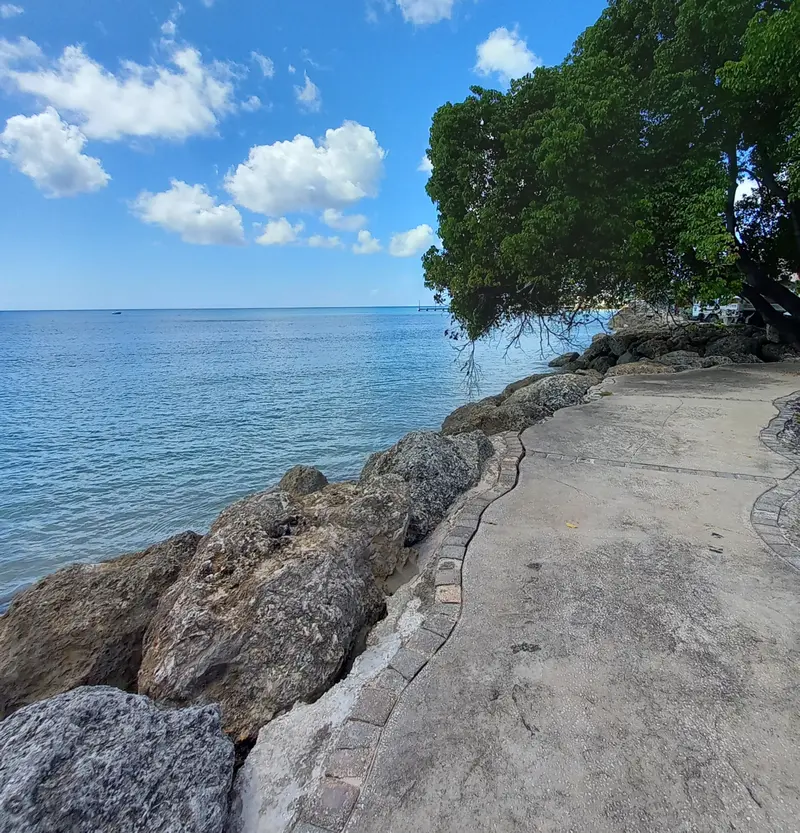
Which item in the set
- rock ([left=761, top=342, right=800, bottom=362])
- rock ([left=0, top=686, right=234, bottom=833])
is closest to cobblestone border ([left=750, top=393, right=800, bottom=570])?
rock ([left=0, top=686, right=234, bottom=833])

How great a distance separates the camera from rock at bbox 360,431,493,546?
434 centimetres

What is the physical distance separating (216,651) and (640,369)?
11768 mm

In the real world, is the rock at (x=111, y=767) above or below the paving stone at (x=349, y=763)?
above

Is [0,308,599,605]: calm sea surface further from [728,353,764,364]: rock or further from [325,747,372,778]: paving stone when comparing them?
[728,353,764,364]: rock

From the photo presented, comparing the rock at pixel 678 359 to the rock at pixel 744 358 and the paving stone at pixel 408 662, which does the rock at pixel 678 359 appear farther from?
the paving stone at pixel 408 662

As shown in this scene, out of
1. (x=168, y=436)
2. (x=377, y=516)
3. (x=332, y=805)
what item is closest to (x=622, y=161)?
(x=377, y=516)

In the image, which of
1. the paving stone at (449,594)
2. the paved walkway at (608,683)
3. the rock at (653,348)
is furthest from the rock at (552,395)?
the rock at (653,348)

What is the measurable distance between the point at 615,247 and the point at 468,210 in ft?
10.9

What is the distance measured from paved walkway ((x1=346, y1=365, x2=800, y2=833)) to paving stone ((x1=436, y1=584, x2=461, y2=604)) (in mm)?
65

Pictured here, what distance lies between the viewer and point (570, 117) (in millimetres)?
8719

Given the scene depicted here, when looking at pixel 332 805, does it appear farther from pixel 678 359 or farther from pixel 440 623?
pixel 678 359

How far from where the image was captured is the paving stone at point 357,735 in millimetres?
2119

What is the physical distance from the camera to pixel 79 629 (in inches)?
125

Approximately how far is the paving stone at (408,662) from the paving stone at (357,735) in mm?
341
